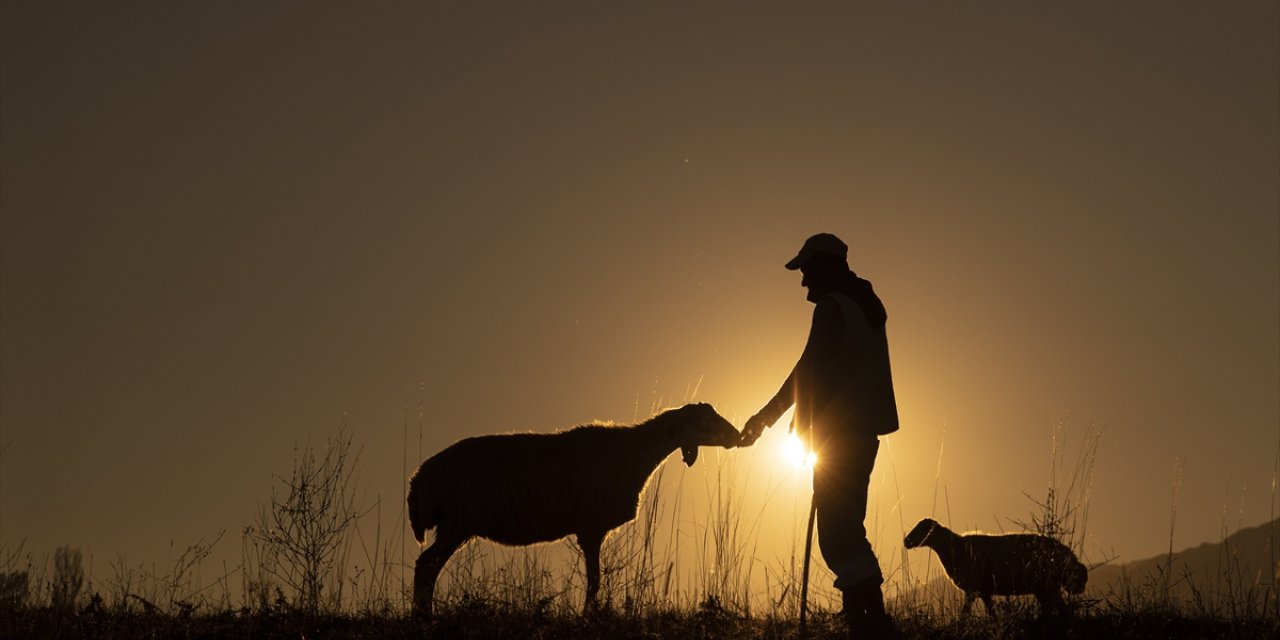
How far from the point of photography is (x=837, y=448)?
8.03 metres

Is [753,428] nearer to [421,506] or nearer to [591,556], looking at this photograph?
[591,556]

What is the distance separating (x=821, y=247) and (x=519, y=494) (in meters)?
4.09

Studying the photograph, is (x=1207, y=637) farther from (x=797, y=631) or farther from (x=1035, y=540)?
(x=797, y=631)

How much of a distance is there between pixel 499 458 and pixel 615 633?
3.16 meters

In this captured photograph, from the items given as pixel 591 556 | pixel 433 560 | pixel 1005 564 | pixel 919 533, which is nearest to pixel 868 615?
pixel 591 556

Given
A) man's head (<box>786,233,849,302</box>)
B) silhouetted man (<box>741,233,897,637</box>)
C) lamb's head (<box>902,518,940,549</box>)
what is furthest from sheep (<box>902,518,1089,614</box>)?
man's head (<box>786,233,849,302</box>)

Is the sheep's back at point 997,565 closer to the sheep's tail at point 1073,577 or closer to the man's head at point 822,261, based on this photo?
the sheep's tail at point 1073,577

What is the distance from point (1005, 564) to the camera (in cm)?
1247

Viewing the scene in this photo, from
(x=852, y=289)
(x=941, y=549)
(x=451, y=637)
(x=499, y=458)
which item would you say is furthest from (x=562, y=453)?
(x=941, y=549)

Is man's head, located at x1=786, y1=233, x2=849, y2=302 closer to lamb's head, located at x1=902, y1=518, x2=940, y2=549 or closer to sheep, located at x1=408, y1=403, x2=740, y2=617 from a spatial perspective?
sheep, located at x1=408, y1=403, x2=740, y2=617

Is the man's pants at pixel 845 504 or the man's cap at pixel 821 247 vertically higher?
the man's cap at pixel 821 247

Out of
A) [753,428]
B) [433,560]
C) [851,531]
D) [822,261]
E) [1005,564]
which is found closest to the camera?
[851,531]

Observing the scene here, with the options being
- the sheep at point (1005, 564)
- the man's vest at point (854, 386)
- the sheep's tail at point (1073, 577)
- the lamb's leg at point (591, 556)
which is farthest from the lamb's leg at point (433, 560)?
the sheep's tail at point (1073, 577)

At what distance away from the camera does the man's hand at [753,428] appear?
8.82 m
